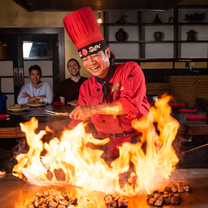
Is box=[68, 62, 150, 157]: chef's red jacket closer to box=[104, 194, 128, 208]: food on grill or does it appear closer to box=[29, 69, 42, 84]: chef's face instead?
box=[104, 194, 128, 208]: food on grill

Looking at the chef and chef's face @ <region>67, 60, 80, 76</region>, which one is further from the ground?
chef's face @ <region>67, 60, 80, 76</region>

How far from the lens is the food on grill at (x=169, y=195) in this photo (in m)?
1.28

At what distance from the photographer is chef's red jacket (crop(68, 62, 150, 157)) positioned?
1.55 meters

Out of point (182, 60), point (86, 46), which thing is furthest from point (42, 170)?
point (182, 60)

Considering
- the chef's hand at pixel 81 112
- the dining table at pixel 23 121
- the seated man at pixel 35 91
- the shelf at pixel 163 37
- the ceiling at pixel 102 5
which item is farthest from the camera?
the shelf at pixel 163 37

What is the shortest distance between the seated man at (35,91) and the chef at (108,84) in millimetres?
2283

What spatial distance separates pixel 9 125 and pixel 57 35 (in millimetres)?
4328

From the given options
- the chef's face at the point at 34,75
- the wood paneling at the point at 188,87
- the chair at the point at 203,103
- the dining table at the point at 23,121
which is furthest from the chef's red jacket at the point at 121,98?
the wood paneling at the point at 188,87

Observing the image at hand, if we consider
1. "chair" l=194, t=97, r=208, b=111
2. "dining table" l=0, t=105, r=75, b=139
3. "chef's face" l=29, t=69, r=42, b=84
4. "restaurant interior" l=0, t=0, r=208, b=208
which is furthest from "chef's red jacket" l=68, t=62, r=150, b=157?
"restaurant interior" l=0, t=0, r=208, b=208

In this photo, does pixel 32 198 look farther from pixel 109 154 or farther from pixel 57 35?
pixel 57 35

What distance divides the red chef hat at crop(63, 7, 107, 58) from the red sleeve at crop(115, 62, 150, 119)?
0.24m

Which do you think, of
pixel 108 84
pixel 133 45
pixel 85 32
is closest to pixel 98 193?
pixel 108 84

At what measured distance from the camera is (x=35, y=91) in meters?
4.18

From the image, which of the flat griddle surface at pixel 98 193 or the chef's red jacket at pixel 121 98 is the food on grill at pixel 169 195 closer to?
the flat griddle surface at pixel 98 193
